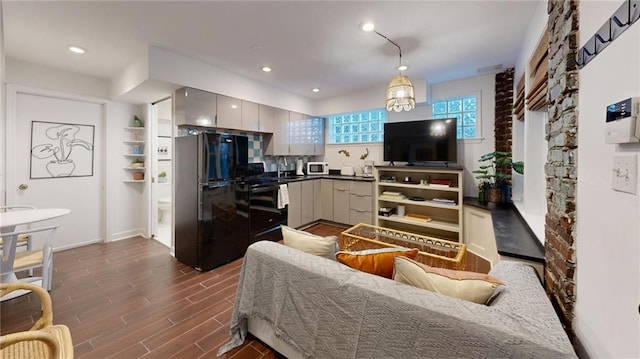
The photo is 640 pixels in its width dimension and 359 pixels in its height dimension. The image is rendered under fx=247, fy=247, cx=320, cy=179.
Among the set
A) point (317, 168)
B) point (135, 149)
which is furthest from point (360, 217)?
point (135, 149)

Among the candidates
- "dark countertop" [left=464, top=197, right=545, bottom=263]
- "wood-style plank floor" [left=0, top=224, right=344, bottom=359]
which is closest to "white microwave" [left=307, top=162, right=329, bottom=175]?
"wood-style plank floor" [left=0, top=224, right=344, bottom=359]

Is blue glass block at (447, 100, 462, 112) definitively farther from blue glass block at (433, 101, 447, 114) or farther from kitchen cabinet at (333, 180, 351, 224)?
kitchen cabinet at (333, 180, 351, 224)

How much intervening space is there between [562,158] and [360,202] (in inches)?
130

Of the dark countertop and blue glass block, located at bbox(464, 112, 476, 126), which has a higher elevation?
blue glass block, located at bbox(464, 112, 476, 126)

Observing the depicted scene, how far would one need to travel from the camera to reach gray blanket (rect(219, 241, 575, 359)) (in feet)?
2.77

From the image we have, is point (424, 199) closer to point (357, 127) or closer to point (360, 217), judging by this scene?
point (360, 217)

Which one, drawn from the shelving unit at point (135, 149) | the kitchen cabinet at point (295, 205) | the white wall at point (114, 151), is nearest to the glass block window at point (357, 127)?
the kitchen cabinet at point (295, 205)

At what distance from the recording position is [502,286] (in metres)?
1.12

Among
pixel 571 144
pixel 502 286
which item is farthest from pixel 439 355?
pixel 571 144

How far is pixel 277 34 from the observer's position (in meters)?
2.49

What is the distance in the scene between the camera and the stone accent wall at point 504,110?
135 inches

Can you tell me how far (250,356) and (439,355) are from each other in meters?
1.27

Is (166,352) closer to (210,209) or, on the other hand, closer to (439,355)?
(210,209)

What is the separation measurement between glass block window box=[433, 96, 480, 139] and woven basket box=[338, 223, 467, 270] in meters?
2.32
